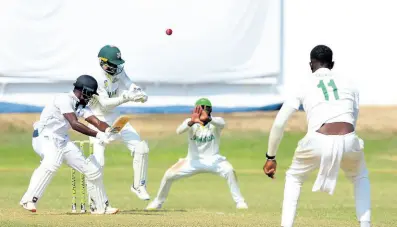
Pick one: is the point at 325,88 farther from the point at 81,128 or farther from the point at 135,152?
the point at 135,152

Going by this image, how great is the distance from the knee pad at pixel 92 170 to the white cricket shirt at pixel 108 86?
3.86ft

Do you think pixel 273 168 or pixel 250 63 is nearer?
pixel 273 168

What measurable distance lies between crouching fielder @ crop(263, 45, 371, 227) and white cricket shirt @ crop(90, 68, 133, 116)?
418cm

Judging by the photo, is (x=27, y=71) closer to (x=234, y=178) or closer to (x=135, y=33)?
(x=135, y=33)

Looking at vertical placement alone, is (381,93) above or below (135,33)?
below

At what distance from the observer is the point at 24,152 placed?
1980 cm

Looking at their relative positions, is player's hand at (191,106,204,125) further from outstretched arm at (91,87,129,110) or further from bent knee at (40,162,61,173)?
bent knee at (40,162,61,173)

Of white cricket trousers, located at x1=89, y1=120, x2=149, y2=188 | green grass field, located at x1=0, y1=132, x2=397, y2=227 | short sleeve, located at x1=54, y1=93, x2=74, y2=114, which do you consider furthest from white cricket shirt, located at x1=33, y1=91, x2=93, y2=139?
white cricket trousers, located at x1=89, y1=120, x2=149, y2=188

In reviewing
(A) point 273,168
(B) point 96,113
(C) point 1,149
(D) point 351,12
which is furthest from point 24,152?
(A) point 273,168

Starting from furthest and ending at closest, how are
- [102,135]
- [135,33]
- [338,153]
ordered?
[135,33] < [102,135] < [338,153]

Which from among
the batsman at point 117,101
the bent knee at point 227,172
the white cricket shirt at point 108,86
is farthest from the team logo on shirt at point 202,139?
the white cricket shirt at point 108,86

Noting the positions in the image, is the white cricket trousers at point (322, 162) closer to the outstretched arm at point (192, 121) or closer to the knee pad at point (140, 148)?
the knee pad at point (140, 148)

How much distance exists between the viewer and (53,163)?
11.3m

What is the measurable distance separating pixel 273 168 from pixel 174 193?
7206 millimetres
